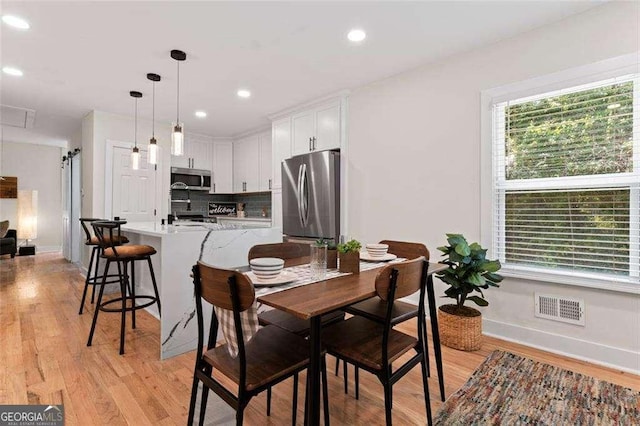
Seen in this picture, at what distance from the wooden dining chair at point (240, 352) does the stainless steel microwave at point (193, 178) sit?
4.55 m

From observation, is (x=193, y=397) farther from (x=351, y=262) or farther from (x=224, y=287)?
(x=351, y=262)

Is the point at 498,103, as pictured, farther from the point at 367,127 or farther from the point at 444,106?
the point at 367,127

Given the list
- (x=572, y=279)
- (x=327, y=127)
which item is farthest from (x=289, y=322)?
(x=327, y=127)

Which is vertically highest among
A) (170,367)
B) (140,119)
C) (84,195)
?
(140,119)

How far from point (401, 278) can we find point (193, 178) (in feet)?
16.8

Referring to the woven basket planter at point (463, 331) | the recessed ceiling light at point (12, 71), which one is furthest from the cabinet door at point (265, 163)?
the woven basket planter at point (463, 331)

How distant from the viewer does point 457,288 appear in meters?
2.48

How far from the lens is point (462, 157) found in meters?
2.91

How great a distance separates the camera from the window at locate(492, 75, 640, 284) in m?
2.20

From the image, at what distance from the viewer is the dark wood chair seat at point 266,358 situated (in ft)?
4.04

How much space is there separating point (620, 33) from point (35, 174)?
33.0ft

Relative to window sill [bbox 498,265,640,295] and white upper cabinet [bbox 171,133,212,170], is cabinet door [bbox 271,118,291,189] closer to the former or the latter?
white upper cabinet [bbox 171,133,212,170]

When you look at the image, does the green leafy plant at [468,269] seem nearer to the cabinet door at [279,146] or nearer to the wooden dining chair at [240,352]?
the wooden dining chair at [240,352]

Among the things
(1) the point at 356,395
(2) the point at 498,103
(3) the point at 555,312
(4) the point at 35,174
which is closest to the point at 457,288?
(3) the point at 555,312
